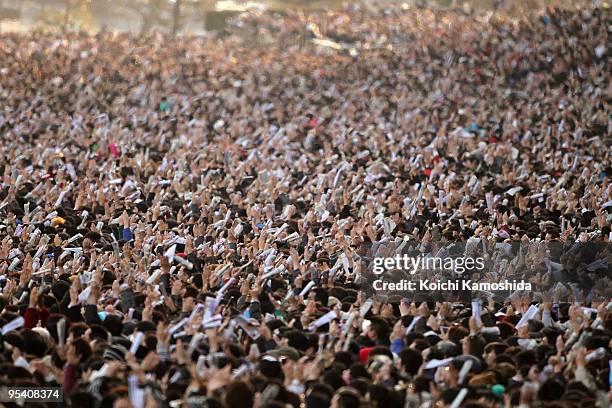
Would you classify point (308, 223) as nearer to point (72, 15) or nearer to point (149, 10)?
point (72, 15)

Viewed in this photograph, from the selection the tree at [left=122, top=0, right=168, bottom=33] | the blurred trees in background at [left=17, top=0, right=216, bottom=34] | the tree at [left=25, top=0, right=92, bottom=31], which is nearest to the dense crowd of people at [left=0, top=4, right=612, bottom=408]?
the blurred trees in background at [left=17, top=0, right=216, bottom=34]

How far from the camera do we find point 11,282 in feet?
14.6

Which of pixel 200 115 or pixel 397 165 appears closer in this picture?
pixel 397 165

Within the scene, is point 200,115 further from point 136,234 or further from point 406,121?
point 136,234

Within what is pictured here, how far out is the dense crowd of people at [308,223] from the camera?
3514 mm

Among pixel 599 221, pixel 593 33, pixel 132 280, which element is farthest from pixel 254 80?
pixel 132 280

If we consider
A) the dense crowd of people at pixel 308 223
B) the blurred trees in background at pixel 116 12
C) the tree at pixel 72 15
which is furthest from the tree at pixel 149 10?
the dense crowd of people at pixel 308 223

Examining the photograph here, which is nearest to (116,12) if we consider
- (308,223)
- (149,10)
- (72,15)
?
(149,10)

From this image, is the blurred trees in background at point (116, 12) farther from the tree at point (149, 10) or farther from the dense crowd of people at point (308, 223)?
the dense crowd of people at point (308, 223)

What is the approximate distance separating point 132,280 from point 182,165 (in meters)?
3.62

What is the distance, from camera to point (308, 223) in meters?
6.11

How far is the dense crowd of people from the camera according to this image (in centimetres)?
351

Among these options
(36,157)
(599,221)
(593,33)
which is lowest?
(36,157)

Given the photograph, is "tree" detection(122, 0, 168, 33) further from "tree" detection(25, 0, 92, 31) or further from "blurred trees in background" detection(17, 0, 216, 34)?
"tree" detection(25, 0, 92, 31)
